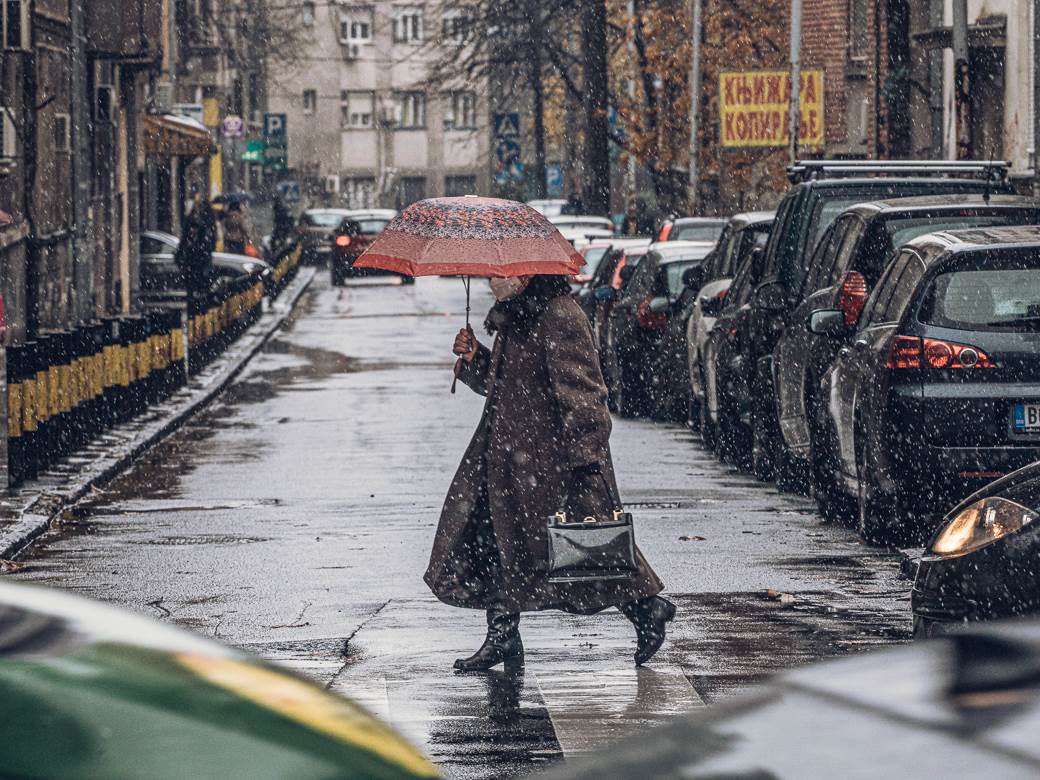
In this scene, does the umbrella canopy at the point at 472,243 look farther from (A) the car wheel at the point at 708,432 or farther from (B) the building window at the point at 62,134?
(B) the building window at the point at 62,134

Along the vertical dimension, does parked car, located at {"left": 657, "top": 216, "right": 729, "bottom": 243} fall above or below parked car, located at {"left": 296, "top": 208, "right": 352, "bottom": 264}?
above

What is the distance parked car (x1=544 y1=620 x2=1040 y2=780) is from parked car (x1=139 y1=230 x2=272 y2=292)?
135 feet

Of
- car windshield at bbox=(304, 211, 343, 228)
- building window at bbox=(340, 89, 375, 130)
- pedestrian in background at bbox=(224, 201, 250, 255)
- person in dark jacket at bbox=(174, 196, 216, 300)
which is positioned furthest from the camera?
building window at bbox=(340, 89, 375, 130)

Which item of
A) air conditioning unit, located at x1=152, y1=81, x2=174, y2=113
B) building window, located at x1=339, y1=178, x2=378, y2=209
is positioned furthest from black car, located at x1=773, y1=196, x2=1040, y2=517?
building window, located at x1=339, y1=178, x2=378, y2=209

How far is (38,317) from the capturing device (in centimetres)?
2958

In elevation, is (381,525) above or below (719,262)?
below

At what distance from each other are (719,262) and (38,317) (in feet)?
43.2

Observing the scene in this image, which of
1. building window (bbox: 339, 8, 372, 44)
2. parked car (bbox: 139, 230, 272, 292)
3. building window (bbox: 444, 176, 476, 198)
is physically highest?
building window (bbox: 339, 8, 372, 44)

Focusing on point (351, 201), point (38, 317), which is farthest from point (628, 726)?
point (351, 201)

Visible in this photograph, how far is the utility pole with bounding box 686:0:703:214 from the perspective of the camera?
134 feet

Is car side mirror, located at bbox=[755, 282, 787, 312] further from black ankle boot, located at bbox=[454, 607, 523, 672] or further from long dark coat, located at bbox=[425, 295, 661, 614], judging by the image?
black ankle boot, located at bbox=[454, 607, 523, 672]

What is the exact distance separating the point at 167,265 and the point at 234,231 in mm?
6325

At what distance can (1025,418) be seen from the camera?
432 inches

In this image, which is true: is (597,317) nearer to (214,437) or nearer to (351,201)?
(214,437)
